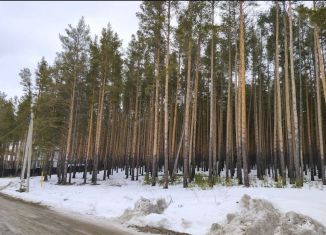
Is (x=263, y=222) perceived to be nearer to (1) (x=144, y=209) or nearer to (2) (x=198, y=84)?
(1) (x=144, y=209)

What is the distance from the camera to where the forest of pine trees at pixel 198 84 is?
59.4ft

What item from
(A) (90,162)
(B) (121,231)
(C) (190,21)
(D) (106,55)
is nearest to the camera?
(B) (121,231)

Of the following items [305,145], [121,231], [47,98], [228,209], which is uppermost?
[47,98]

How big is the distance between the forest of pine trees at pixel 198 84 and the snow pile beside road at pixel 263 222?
7043mm

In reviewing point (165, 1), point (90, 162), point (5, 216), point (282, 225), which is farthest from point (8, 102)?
point (282, 225)

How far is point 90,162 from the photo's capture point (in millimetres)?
39688

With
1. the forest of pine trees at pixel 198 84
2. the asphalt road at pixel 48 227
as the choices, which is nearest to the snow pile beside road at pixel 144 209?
the asphalt road at pixel 48 227

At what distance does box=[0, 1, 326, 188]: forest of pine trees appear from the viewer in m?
18.1

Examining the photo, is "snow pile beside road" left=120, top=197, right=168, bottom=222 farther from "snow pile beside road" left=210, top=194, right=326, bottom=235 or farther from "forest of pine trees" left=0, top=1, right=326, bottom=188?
"forest of pine trees" left=0, top=1, right=326, bottom=188

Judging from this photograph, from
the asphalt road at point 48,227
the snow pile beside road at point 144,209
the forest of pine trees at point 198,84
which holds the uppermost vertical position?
the forest of pine trees at point 198,84

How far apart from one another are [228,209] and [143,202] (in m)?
3.25

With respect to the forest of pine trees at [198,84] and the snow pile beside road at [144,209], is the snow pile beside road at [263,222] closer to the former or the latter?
the snow pile beside road at [144,209]

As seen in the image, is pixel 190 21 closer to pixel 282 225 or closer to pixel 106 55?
pixel 106 55

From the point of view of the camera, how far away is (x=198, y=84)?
2877cm
